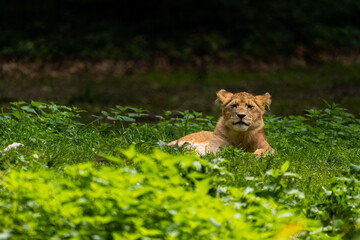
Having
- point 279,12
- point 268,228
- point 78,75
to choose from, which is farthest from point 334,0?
point 268,228

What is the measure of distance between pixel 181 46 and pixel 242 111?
15.2m

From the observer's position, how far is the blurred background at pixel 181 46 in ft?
59.9

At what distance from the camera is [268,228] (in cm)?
379

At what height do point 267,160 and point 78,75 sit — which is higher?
point 267,160

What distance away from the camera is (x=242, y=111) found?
680 cm

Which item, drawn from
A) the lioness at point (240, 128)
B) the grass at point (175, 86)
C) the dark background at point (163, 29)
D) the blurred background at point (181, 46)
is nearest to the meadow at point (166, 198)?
the lioness at point (240, 128)

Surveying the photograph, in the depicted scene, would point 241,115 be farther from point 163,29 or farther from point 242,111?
point 163,29

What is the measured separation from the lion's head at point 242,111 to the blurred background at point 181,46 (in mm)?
9306

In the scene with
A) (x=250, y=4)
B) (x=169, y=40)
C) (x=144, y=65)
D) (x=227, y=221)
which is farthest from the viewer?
(x=250, y=4)

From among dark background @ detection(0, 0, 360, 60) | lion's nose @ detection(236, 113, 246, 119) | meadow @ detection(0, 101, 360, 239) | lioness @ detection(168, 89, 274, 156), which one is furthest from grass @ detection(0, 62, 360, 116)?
meadow @ detection(0, 101, 360, 239)

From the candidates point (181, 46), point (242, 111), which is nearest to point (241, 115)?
point (242, 111)

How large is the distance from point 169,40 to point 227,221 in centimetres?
1901

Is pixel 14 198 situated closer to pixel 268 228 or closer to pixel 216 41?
pixel 268 228

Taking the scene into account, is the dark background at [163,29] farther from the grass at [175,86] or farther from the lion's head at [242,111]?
the lion's head at [242,111]
